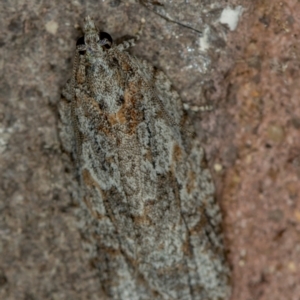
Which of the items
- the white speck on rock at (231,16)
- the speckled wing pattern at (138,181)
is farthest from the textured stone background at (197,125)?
the speckled wing pattern at (138,181)

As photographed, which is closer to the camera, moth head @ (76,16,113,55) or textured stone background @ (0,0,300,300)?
moth head @ (76,16,113,55)

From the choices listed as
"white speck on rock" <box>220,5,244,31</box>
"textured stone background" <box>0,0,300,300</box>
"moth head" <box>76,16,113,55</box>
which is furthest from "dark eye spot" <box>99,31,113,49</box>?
"white speck on rock" <box>220,5,244,31</box>

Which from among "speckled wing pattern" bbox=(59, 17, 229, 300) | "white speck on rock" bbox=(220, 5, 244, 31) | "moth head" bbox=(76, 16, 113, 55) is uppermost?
"white speck on rock" bbox=(220, 5, 244, 31)

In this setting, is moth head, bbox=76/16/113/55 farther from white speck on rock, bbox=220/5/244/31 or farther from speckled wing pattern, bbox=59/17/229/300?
white speck on rock, bbox=220/5/244/31

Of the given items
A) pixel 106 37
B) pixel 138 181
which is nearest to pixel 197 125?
pixel 138 181

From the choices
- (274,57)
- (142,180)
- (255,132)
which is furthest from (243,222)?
(274,57)

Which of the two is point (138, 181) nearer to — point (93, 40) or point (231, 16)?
point (93, 40)

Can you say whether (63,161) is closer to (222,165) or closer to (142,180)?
(142,180)
